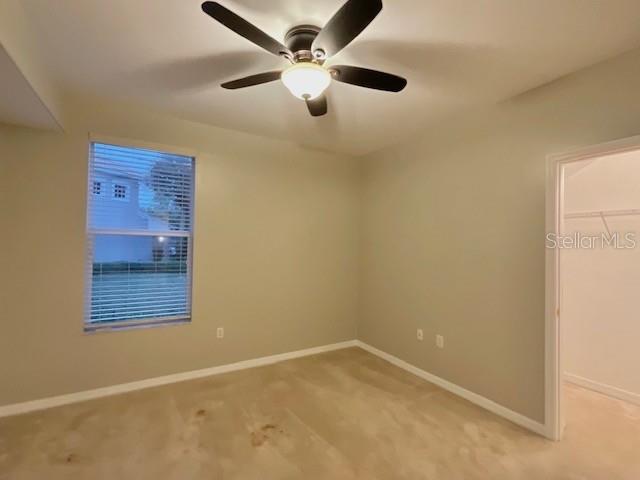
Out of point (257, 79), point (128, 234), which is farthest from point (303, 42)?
point (128, 234)

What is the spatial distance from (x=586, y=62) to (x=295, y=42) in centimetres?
191

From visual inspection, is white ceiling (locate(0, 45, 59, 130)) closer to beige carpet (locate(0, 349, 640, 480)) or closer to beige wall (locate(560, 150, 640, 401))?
beige carpet (locate(0, 349, 640, 480))

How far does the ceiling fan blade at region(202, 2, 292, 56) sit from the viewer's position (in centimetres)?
134

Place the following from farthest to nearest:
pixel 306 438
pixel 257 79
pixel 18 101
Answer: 1. pixel 306 438
2. pixel 18 101
3. pixel 257 79

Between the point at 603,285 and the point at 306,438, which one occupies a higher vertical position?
the point at 603,285

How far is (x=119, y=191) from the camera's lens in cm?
306

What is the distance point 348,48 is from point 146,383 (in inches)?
129

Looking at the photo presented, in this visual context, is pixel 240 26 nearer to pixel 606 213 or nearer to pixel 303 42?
pixel 303 42

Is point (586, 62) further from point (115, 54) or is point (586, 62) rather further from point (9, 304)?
point (9, 304)

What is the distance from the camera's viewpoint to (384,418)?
2.62 metres

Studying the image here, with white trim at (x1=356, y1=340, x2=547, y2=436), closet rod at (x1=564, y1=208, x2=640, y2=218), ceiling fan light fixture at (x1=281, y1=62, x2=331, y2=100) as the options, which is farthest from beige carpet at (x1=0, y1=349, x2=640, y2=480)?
ceiling fan light fixture at (x1=281, y1=62, x2=331, y2=100)

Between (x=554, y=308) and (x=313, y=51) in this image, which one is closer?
(x=313, y=51)

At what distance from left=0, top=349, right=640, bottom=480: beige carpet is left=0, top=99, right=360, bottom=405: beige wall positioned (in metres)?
0.39

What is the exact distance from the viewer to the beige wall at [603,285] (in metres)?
2.93
